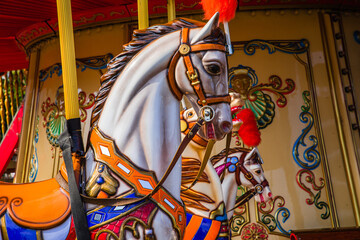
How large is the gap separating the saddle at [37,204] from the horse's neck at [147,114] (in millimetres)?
295

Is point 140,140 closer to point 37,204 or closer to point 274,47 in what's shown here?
point 37,204

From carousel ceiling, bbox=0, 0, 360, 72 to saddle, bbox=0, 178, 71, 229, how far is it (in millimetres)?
2952

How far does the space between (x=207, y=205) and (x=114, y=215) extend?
5.08ft

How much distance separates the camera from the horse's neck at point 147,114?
175 cm

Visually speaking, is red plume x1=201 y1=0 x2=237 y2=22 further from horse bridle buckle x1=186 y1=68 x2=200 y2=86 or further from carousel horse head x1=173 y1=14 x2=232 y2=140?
horse bridle buckle x1=186 y1=68 x2=200 y2=86

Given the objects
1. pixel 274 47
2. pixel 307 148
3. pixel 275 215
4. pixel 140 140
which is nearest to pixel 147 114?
pixel 140 140

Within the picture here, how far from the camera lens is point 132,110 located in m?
1.78

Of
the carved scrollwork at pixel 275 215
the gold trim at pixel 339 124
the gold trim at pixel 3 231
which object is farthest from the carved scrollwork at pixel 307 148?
the gold trim at pixel 3 231

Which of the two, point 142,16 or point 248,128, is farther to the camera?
point 248,128

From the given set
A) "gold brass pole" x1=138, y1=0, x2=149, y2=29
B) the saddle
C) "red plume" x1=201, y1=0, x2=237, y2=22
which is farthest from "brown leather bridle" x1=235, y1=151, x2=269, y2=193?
the saddle

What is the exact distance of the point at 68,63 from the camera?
2.04 metres

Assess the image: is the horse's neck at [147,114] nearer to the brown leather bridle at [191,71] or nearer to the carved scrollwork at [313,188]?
the brown leather bridle at [191,71]

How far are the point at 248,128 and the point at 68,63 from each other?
7.19 ft

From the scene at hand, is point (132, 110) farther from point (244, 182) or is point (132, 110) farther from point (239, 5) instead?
point (239, 5)
